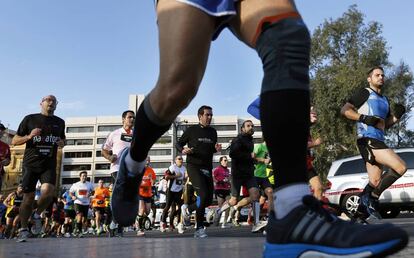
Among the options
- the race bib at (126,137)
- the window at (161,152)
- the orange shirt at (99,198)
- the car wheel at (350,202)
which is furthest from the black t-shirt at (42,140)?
the window at (161,152)

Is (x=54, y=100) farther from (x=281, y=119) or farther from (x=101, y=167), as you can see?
(x=101, y=167)

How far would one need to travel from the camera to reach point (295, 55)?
151 cm

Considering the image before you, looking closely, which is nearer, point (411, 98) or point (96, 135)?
point (411, 98)

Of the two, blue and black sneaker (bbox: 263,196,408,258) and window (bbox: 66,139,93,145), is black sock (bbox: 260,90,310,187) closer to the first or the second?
blue and black sneaker (bbox: 263,196,408,258)

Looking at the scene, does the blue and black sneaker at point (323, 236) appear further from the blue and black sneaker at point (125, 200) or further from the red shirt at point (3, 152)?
the red shirt at point (3, 152)

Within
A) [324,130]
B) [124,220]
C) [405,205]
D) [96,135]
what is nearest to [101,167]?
[96,135]

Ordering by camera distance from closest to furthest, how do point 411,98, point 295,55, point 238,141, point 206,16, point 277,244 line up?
point 277,244, point 295,55, point 206,16, point 238,141, point 411,98

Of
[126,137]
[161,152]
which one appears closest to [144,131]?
[126,137]

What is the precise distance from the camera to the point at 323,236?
1.31m

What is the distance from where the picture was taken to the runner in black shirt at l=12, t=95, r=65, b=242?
6.43 metres

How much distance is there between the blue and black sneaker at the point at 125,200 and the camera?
85.0 inches

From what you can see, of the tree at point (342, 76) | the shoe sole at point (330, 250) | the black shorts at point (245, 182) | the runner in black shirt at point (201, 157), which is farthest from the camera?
the tree at point (342, 76)

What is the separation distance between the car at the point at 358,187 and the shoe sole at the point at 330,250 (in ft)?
31.4

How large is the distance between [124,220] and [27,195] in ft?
15.7
